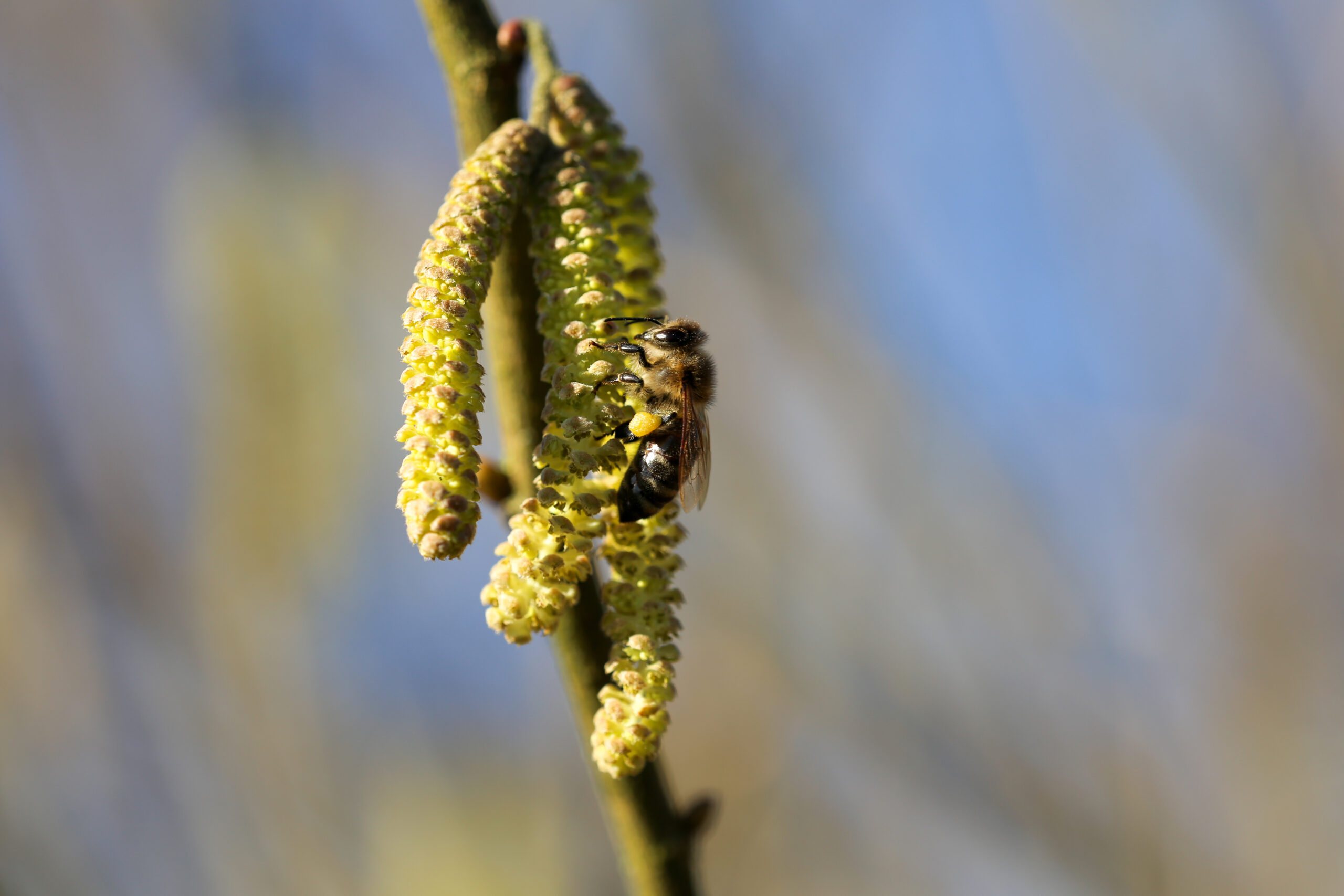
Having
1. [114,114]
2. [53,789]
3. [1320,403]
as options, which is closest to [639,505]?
[53,789]

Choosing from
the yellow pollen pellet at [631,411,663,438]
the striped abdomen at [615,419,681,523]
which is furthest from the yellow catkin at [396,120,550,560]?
the yellow pollen pellet at [631,411,663,438]

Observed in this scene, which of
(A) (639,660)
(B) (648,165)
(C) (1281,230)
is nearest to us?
(A) (639,660)

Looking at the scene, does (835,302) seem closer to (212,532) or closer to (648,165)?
(648,165)

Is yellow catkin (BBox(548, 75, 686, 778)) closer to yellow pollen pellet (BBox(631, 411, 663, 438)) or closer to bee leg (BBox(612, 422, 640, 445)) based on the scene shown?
bee leg (BBox(612, 422, 640, 445))

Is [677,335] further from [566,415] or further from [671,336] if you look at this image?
[566,415]

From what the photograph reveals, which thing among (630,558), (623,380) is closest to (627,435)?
(623,380)
